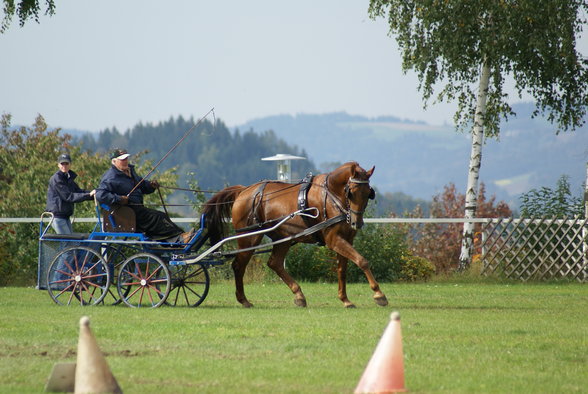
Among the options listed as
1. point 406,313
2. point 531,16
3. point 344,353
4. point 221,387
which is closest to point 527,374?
point 344,353

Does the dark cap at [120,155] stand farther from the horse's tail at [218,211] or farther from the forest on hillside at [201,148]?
the forest on hillside at [201,148]

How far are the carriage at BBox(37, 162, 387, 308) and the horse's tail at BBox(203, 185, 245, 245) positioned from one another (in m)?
0.01

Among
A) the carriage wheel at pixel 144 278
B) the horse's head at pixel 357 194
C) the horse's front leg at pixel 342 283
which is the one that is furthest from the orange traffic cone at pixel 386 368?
the horse's front leg at pixel 342 283

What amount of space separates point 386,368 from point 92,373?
1.93m

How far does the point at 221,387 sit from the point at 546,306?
7.90 m

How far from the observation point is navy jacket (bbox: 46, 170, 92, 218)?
13969 mm

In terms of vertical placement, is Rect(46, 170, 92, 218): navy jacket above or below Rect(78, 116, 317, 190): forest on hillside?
below

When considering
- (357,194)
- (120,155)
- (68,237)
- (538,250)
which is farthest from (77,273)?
(538,250)

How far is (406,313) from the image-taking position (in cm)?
1237

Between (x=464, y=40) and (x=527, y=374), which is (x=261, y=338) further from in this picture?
(x=464, y=40)

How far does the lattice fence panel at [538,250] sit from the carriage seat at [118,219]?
8629 mm

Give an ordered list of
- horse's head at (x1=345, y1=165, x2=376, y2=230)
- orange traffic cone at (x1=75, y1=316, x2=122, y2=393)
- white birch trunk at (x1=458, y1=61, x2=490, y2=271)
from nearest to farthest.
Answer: orange traffic cone at (x1=75, y1=316, x2=122, y2=393) → horse's head at (x1=345, y1=165, x2=376, y2=230) → white birch trunk at (x1=458, y1=61, x2=490, y2=271)

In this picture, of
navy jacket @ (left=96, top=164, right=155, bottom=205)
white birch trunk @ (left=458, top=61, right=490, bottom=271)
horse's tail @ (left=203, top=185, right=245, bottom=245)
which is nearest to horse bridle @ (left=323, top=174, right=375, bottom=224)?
horse's tail @ (left=203, top=185, right=245, bottom=245)

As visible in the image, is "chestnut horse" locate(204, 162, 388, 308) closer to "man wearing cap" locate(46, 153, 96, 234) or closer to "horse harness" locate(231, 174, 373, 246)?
"horse harness" locate(231, 174, 373, 246)
